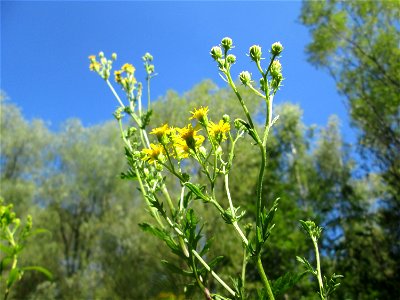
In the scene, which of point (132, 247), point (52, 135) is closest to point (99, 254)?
point (132, 247)

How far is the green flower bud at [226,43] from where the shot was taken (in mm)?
1553

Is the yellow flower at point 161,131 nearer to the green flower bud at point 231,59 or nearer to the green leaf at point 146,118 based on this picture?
the green flower bud at point 231,59

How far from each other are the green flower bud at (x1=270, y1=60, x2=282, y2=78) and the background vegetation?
7.22m

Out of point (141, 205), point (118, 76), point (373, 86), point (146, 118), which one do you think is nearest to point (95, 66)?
point (118, 76)

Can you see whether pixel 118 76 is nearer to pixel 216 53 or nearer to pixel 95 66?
pixel 95 66

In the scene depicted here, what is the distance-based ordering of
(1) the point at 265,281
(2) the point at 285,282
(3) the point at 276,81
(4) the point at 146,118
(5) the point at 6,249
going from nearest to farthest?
(1) the point at 265,281, (2) the point at 285,282, (3) the point at 276,81, (5) the point at 6,249, (4) the point at 146,118

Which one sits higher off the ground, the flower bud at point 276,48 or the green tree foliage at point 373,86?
Answer: the green tree foliage at point 373,86

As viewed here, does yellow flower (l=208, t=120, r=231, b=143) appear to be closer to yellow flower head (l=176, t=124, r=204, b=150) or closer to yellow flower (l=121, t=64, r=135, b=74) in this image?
yellow flower head (l=176, t=124, r=204, b=150)

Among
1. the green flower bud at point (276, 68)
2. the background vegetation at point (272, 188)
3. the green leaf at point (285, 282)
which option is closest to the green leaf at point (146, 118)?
the green flower bud at point (276, 68)

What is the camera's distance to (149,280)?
15.6 meters

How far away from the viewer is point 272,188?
1573 centimetres

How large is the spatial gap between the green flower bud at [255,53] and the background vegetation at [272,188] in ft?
23.8

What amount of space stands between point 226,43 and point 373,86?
1303 cm

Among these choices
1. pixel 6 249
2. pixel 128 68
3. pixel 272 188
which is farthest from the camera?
pixel 272 188
